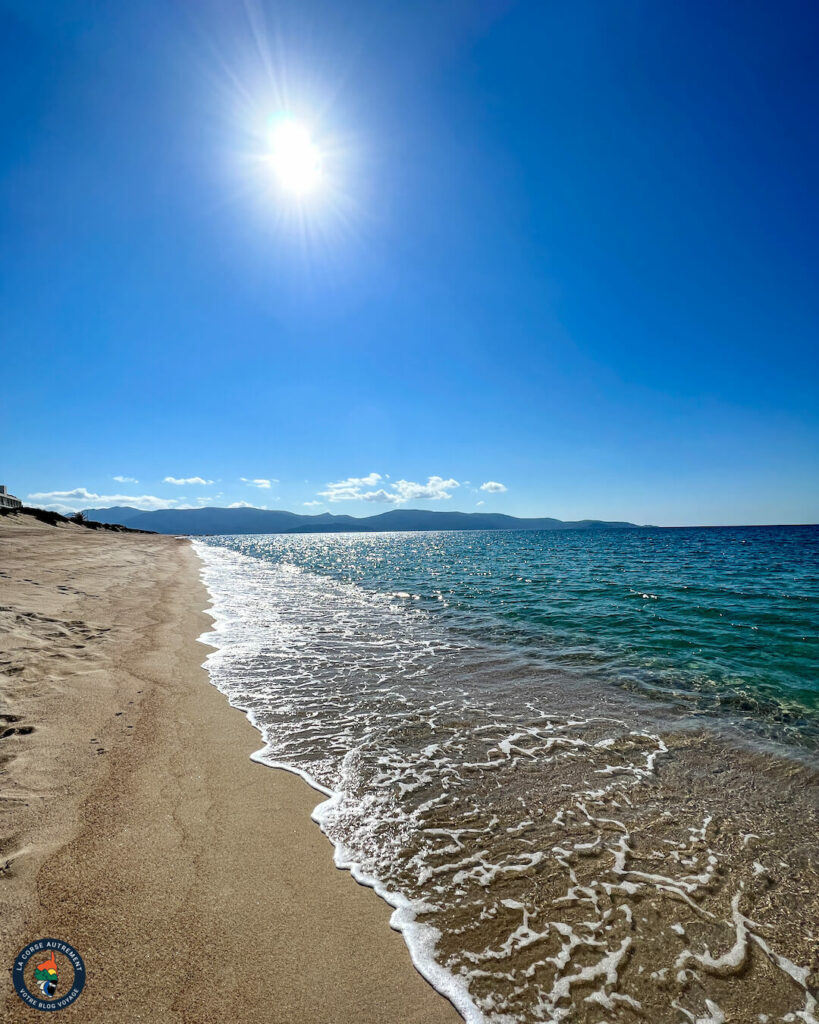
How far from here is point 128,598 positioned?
16672 mm

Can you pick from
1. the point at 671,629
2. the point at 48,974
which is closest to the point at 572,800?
the point at 48,974

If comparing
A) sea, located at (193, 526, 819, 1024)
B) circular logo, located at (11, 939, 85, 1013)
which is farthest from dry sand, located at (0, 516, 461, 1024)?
sea, located at (193, 526, 819, 1024)

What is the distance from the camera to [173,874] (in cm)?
391

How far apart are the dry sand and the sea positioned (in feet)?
1.25

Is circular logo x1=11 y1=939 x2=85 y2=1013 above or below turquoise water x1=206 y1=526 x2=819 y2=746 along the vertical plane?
above

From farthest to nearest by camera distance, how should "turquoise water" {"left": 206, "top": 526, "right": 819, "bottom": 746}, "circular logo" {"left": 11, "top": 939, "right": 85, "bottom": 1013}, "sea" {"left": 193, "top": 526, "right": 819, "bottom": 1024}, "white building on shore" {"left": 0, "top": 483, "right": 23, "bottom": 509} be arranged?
1. "white building on shore" {"left": 0, "top": 483, "right": 23, "bottom": 509}
2. "turquoise water" {"left": 206, "top": 526, "right": 819, "bottom": 746}
3. "sea" {"left": 193, "top": 526, "right": 819, "bottom": 1024}
4. "circular logo" {"left": 11, "top": 939, "right": 85, "bottom": 1013}

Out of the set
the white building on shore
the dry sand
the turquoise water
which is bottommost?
the turquoise water

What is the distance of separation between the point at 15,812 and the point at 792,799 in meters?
9.19

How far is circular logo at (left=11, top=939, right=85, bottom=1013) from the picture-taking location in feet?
9.02

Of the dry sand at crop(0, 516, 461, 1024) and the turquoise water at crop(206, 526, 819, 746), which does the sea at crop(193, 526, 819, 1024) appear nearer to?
the turquoise water at crop(206, 526, 819, 746)

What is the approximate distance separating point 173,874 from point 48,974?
3.44 feet

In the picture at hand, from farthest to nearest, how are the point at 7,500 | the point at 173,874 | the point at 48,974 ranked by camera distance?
the point at 7,500 → the point at 173,874 → the point at 48,974

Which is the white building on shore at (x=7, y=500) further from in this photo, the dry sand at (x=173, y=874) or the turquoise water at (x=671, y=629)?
the dry sand at (x=173, y=874)

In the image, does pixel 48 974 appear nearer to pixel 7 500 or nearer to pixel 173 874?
pixel 173 874
